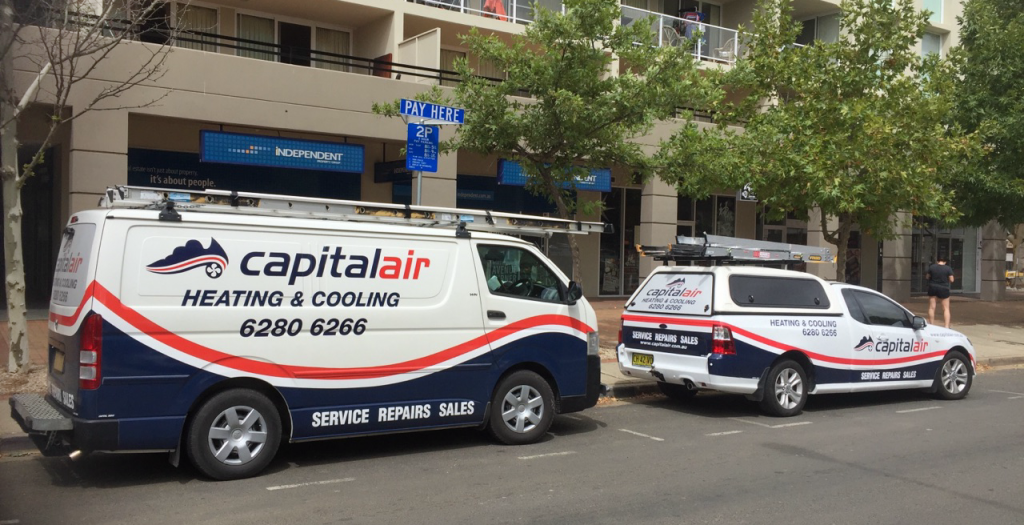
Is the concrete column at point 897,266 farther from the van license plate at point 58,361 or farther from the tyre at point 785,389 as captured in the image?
the van license plate at point 58,361

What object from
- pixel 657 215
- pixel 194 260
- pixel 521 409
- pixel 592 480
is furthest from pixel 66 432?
pixel 657 215

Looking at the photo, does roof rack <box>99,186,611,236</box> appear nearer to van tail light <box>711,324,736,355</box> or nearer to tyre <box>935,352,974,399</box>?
van tail light <box>711,324,736,355</box>

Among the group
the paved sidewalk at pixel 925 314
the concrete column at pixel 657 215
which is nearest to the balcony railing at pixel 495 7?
the concrete column at pixel 657 215

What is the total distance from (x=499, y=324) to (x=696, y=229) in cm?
1874

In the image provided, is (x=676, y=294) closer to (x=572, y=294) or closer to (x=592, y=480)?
(x=572, y=294)

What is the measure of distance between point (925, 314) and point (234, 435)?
21.7 m

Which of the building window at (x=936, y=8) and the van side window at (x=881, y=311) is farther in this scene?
the building window at (x=936, y=8)

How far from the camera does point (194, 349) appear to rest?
6496 mm

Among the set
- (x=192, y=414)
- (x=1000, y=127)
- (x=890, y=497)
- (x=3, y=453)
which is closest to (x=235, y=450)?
(x=192, y=414)

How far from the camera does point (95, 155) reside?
14.1 metres

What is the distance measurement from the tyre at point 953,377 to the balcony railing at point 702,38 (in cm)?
1197

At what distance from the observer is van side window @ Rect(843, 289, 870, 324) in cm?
1063

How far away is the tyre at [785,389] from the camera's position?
9.86m

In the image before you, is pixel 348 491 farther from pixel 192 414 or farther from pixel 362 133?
pixel 362 133
